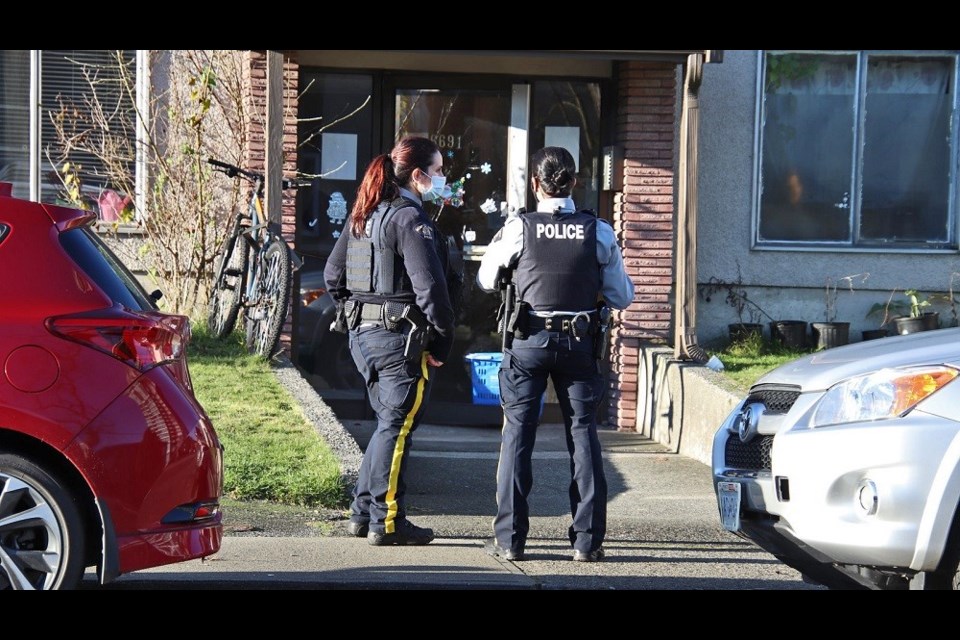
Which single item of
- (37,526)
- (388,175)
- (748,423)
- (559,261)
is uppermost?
(388,175)

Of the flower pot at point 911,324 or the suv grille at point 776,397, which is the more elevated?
the flower pot at point 911,324

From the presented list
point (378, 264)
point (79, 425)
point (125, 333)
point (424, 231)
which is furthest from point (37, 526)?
point (424, 231)

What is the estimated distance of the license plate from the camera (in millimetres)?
5016

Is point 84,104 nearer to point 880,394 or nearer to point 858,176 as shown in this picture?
point 858,176

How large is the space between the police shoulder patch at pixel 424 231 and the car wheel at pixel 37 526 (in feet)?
7.94

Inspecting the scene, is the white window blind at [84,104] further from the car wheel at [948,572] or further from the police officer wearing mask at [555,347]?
the car wheel at [948,572]

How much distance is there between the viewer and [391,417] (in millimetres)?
6312

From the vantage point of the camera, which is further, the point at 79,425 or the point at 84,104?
the point at 84,104

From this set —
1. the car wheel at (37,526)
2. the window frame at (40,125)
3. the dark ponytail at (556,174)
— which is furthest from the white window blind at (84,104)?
the car wheel at (37,526)

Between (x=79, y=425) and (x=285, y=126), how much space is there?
19.0 ft

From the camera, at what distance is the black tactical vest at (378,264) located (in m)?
6.35
